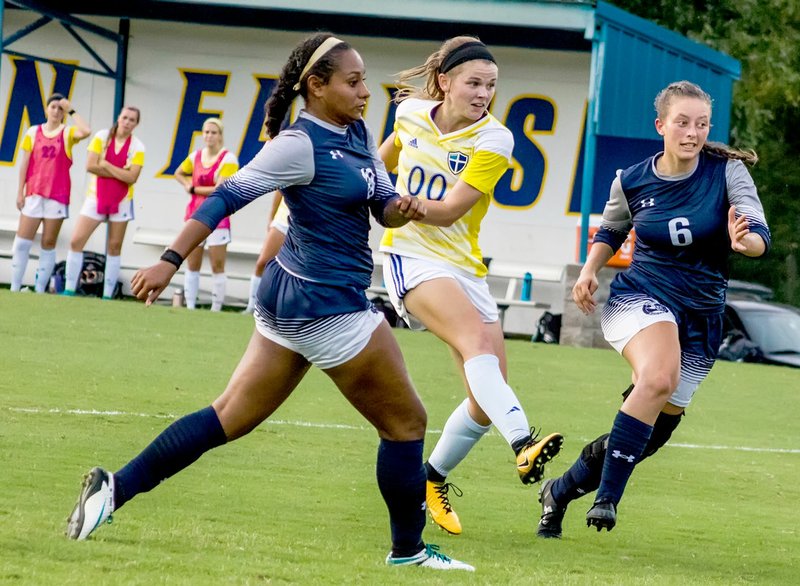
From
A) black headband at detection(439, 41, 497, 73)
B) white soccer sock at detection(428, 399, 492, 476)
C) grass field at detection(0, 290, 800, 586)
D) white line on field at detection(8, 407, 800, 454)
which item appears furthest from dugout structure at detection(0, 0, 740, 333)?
white soccer sock at detection(428, 399, 492, 476)

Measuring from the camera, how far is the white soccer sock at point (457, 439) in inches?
267

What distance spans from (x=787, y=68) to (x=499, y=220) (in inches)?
450

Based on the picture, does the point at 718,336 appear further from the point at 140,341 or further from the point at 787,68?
the point at 787,68

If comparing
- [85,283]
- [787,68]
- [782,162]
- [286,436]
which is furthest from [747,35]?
[286,436]

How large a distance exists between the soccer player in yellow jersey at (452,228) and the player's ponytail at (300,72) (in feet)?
3.56

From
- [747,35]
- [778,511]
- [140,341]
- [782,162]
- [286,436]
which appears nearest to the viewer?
[778,511]

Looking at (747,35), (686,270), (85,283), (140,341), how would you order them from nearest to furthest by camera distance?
(686,270) < (140,341) < (85,283) < (747,35)

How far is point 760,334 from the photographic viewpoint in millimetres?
19641

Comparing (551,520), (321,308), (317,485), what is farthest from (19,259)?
(321,308)

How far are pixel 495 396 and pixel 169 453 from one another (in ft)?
4.98

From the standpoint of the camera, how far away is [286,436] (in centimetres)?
906

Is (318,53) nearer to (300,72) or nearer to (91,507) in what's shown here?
(300,72)

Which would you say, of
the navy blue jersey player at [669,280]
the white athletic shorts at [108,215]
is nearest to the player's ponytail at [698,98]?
the navy blue jersey player at [669,280]

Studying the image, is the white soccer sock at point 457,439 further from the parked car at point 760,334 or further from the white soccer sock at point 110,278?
the parked car at point 760,334
